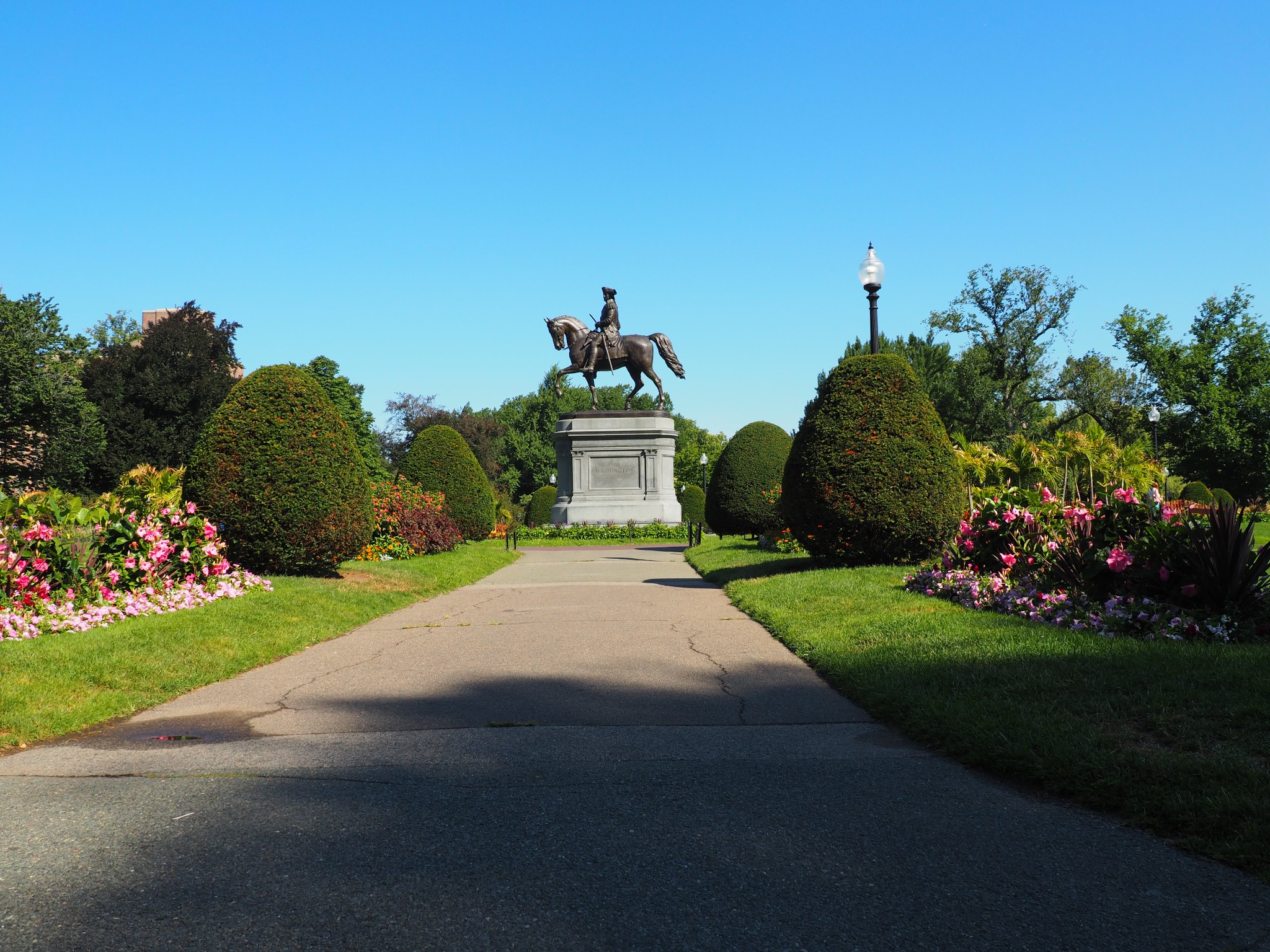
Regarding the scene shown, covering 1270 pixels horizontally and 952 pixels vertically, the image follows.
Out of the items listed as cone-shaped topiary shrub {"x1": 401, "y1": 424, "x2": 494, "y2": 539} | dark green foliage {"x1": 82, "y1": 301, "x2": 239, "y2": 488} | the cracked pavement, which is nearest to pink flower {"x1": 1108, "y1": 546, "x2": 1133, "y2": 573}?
the cracked pavement

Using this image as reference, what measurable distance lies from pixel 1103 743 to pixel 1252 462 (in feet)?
172

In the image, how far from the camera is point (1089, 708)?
5422 millimetres

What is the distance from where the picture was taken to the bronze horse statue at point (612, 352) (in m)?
37.0

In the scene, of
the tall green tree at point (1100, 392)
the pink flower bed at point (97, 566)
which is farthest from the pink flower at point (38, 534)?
the tall green tree at point (1100, 392)

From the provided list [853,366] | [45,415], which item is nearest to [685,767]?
[853,366]

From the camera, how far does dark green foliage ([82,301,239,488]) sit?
155 feet

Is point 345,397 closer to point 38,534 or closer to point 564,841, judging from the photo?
point 38,534

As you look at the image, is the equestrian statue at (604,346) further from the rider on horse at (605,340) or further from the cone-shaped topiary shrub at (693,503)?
the cone-shaped topiary shrub at (693,503)

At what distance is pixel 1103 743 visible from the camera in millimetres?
4785

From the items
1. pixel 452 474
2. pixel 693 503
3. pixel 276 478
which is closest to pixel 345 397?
pixel 693 503

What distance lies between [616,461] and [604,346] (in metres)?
4.67

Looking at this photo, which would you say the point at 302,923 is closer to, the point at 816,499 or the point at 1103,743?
the point at 1103,743

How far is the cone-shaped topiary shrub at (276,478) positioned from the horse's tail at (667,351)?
24486 mm

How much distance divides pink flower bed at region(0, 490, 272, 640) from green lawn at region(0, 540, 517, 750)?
0.31 meters
